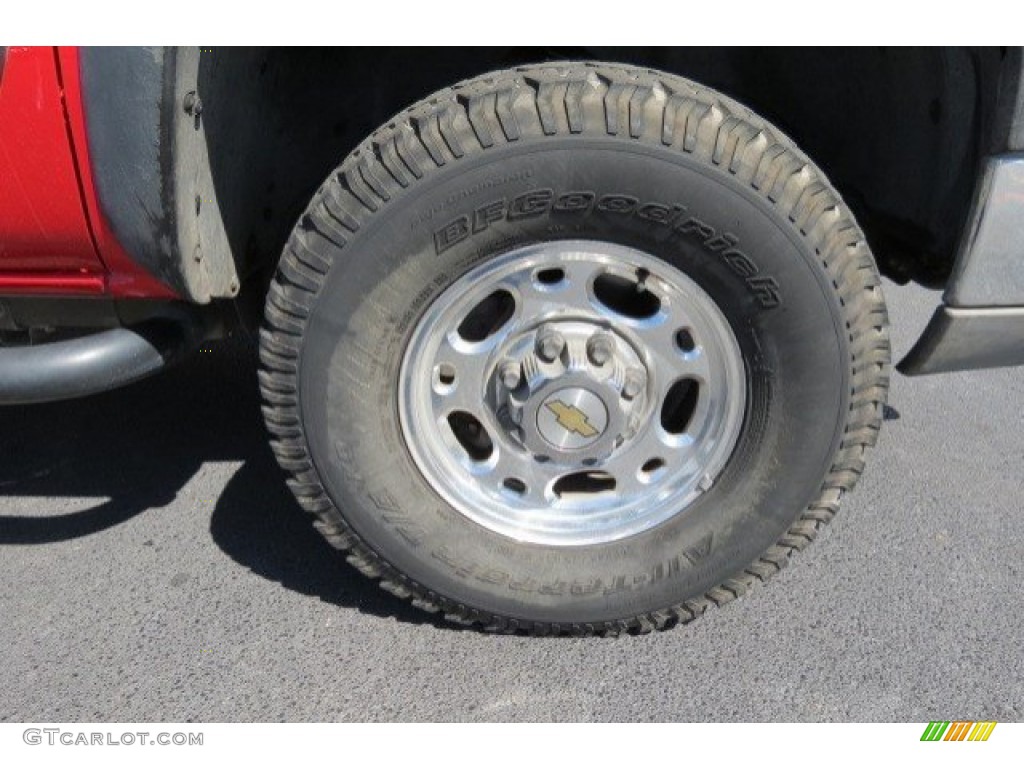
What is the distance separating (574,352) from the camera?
2035mm

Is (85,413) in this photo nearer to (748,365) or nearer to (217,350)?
(217,350)

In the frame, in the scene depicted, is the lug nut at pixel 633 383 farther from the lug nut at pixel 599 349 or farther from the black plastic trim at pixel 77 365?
the black plastic trim at pixel 77 365

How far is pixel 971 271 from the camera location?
1.89 meters

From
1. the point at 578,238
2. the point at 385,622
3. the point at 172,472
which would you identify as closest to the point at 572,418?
the point at 578,238

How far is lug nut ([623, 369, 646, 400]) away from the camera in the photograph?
204 centimetres

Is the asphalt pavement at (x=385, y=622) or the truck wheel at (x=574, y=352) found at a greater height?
the truck wheel at (x=574, y=352)

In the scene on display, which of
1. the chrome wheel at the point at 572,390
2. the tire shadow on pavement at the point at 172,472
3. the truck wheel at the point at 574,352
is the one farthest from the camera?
the tire shadow on pavement at the point at 172,472

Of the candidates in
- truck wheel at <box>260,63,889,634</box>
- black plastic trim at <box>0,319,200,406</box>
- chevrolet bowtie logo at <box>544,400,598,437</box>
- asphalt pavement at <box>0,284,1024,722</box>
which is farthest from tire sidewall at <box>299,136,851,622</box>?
black plastic trim at <box>0,319,200,406</box>

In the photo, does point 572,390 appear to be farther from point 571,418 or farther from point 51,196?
point 51,196

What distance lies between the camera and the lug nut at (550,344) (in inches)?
79.4

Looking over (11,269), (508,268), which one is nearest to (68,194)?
(11,269)

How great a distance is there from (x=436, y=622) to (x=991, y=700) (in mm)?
1276

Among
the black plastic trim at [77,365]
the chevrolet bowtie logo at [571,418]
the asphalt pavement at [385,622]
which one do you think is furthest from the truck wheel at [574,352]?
the black plastic trim at [77,365]

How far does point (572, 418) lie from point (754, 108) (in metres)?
1.21
